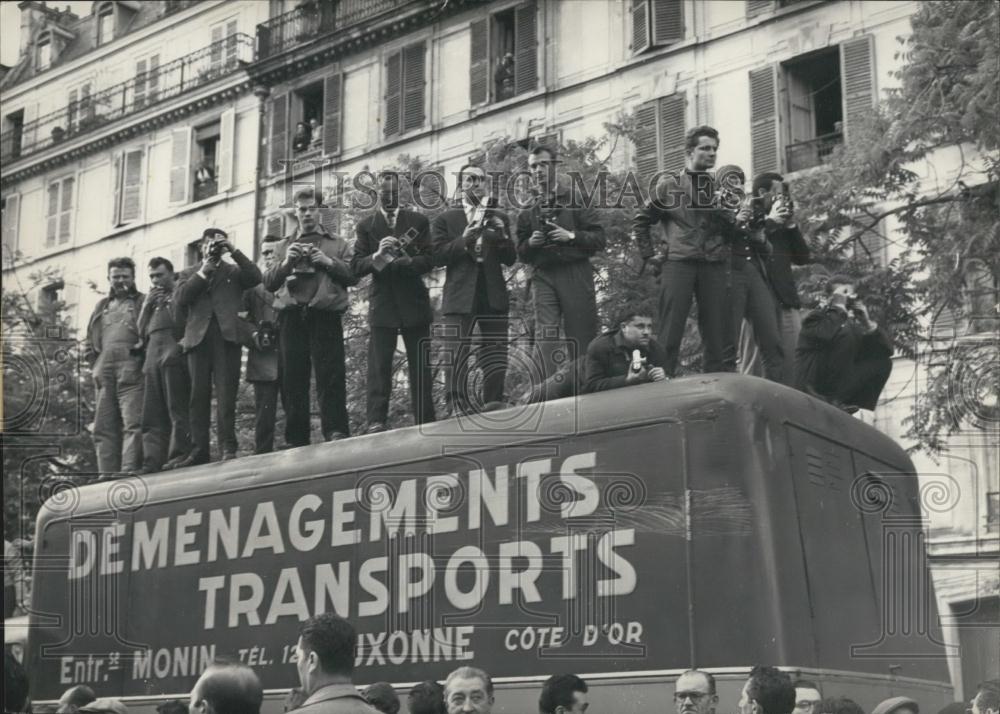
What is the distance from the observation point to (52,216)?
1040 inches

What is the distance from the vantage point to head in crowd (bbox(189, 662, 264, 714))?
4.69 m

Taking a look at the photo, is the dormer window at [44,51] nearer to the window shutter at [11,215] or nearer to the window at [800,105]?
the window shutter at [11,215]

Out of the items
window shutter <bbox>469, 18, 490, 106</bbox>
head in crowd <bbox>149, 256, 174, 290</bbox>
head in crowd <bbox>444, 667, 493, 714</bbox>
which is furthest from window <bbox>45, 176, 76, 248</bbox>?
head in crowd <bbox>444, 667, 493, 714</bbox>

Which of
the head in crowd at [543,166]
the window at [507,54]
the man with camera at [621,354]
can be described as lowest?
the man with camera at [621,354]

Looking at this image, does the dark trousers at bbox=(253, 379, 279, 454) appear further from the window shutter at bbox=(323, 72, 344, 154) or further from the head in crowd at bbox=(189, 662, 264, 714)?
the window shutter at bbox=(323, 72, 344, 154)

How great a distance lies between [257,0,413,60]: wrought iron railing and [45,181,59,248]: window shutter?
16.1 feet

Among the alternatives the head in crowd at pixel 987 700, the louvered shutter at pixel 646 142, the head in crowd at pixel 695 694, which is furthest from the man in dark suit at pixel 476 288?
Result: the louvered shutter at pixel 646 142

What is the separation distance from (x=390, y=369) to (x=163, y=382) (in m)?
2.45

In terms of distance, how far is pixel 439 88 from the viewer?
23594 millimetres

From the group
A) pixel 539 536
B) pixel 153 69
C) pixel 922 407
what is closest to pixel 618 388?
pixel 539 536

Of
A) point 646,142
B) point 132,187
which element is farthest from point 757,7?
point 132,187

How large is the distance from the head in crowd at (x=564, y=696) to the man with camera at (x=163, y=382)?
4.75 metres

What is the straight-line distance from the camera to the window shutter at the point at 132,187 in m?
24.9

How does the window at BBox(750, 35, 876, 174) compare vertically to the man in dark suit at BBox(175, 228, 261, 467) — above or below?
above
